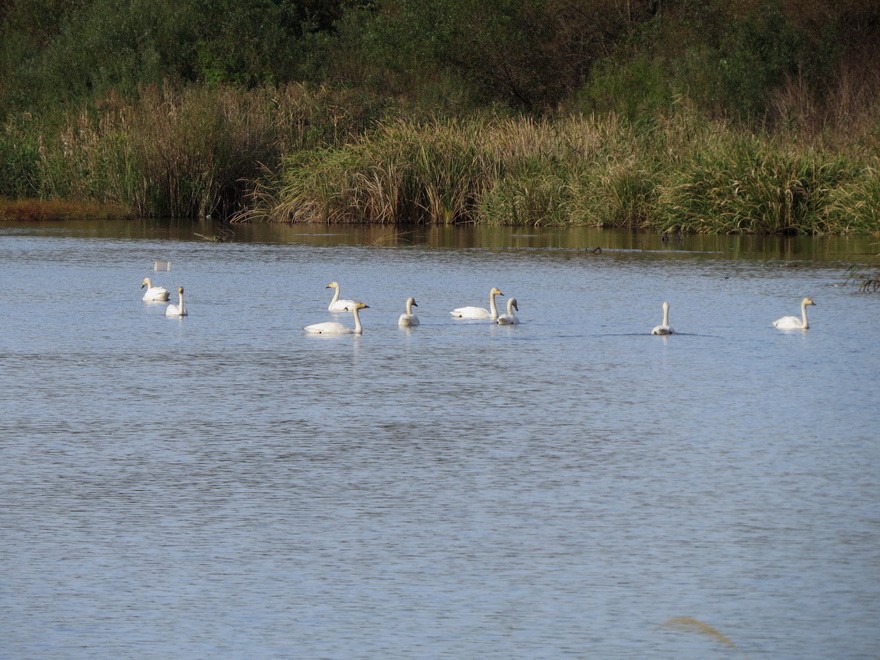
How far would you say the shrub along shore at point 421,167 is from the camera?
90.8 ft

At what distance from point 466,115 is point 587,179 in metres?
8.76

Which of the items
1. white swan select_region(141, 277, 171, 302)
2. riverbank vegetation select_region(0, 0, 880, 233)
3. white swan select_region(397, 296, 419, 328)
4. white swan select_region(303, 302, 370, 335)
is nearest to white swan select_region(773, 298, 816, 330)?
white swan select_region(397, 296, 419, 328)

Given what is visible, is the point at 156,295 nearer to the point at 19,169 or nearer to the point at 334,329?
the point at 334,329

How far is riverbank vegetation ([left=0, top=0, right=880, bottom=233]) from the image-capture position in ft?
94.2

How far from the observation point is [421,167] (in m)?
31.6

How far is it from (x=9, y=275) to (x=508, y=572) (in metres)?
15.1

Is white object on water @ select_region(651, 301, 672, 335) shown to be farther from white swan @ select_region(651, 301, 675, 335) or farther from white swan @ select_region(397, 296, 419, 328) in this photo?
white swan @ select_region(397, 296, 419, 328)

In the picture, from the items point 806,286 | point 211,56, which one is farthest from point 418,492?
point 211,56

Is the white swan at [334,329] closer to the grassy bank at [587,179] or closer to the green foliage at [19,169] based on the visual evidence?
the grassy bank at [587,179]

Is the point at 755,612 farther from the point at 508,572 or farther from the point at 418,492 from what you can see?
the point at 418,492

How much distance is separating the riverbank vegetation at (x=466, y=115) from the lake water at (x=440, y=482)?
38.0 feet

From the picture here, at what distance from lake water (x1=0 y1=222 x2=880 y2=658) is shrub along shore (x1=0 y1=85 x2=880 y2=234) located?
10838 millimetres

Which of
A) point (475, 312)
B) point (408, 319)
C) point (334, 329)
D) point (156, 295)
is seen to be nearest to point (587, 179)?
point (156, 295)

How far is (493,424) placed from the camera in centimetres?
1009
